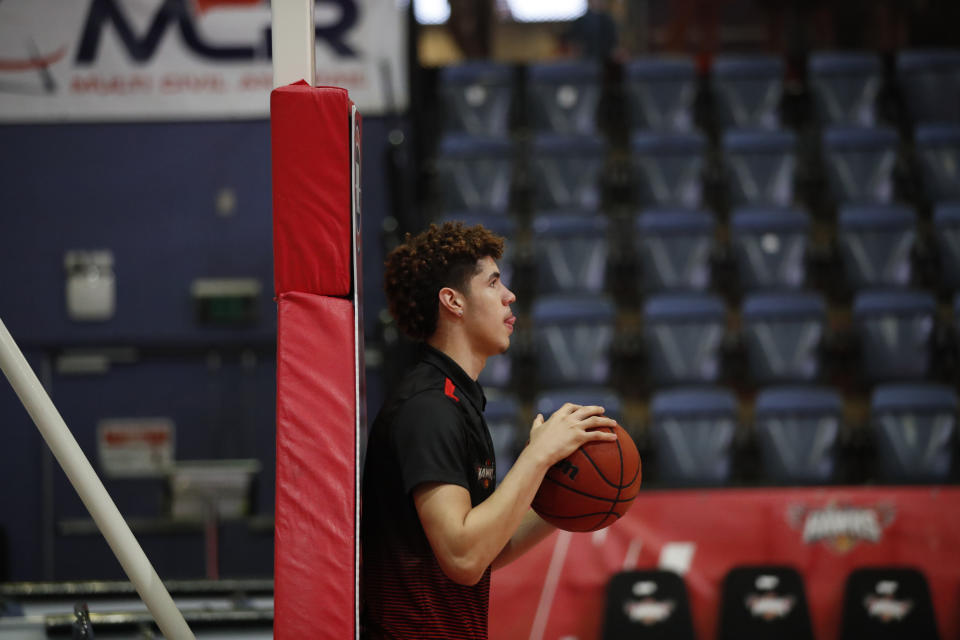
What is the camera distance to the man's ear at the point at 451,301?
2357 millimetres

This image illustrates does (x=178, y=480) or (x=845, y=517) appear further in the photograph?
(x=178, y=480)

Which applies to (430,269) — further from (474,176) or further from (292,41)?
(474,176)

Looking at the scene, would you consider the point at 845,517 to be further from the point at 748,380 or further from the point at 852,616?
the point at 748,380

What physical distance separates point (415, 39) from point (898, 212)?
3.60 meters

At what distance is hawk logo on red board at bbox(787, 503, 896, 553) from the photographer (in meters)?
4.66

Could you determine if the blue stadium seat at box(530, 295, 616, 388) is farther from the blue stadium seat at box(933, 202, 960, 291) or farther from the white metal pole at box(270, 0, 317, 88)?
the white metal pole at box(270, 0, 317, 88)

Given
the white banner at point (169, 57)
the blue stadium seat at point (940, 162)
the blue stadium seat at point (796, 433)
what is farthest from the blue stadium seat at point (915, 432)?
the white banner at point (169, 57)

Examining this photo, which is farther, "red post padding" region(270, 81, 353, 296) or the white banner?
the white banner

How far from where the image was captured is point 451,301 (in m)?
2.36

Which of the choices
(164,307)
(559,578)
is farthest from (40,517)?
(559,578)

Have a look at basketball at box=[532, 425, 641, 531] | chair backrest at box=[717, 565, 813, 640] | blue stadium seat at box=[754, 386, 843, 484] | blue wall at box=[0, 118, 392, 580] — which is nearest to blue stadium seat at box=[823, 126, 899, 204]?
blue stadium seat at box=[754, 386, 843, 484]

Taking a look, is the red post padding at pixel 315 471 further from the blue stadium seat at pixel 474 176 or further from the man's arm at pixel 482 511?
the blue stadium seat at pixel 474 176

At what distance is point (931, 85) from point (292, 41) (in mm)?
6620

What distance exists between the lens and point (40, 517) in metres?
7.10
